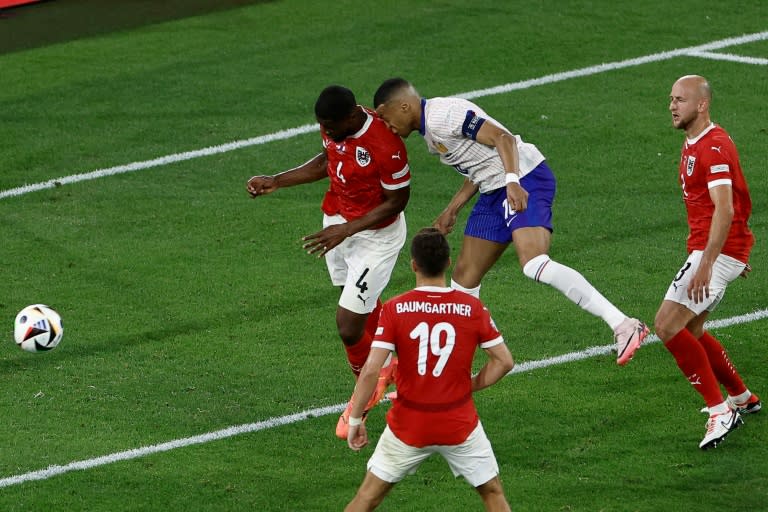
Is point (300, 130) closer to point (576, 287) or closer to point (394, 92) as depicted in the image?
point (394, 92)

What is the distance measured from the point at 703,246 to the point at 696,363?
801 mm

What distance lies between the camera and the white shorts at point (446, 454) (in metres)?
7.71

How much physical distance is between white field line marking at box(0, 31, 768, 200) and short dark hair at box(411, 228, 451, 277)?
8691 mm

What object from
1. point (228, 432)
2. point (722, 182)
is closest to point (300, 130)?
point (228, 432)

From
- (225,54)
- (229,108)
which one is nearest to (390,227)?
(229,108)

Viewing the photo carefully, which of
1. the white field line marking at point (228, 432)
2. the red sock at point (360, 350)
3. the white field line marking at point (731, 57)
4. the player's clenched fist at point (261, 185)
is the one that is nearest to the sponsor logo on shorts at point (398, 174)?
the player's clenched fist at point (261, 185)

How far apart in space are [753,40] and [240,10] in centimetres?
744

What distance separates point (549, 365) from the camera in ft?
36.3

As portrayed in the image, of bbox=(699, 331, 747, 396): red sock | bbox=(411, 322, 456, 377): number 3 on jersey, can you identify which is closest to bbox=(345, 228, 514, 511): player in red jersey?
bbox=(411, 322, 456, 377): number 3 on jersey

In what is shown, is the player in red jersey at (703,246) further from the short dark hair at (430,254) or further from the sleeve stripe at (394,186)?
the short dark hair at (430,254)

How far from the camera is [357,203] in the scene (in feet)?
33.7

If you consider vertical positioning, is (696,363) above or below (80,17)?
above

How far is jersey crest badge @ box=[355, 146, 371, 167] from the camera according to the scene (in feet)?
32.8

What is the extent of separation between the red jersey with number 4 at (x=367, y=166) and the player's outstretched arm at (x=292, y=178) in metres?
0.27
